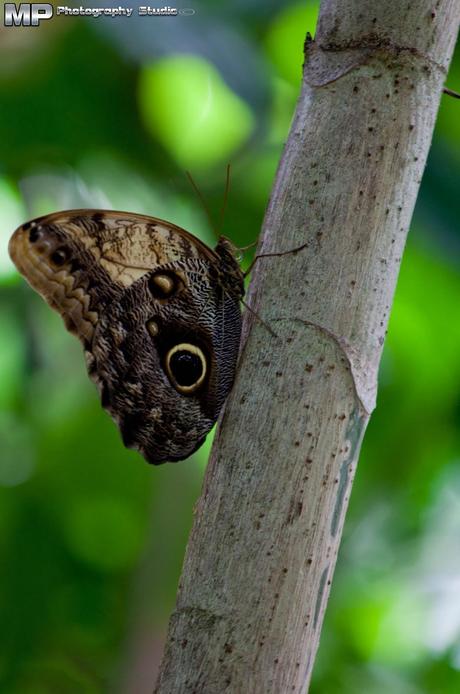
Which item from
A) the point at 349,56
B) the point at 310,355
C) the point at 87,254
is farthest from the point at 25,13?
the point at 310,355

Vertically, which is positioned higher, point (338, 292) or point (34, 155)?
point (34, 155)

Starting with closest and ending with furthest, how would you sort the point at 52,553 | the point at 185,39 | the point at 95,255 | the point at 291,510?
the point at 291,510 < the point at 95,255 < the point at 185,39 < the point at 52,553

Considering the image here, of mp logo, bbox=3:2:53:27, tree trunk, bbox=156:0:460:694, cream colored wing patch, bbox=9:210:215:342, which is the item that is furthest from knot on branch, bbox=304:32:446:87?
mp logo, bbox=3:2:53:27

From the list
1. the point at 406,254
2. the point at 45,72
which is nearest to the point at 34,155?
the point at 45,72

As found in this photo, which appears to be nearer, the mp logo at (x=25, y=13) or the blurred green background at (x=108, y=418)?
the mp logo at (x=25, y=13)

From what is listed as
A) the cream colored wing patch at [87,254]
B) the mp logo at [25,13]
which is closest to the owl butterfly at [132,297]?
the cream colored wing patch at [87,254]

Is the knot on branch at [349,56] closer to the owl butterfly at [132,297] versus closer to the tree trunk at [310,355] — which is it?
the tree trunk at [310,355]

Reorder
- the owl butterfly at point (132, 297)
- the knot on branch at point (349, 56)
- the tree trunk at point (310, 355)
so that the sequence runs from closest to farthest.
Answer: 1. the tree trunk at point (310, 355)
2. the knot on branch at point (349, 56)
3. the owl butterfly at point (132, 297)

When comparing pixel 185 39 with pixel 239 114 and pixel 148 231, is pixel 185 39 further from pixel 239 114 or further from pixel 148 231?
pixel 148 231
